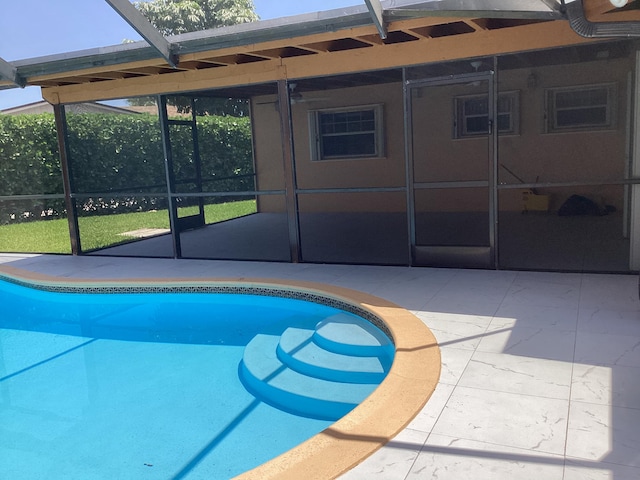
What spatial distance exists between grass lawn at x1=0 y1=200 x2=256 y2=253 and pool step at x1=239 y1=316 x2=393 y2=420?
6.04 metres

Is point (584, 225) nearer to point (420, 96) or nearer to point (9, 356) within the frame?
point (420, 96)

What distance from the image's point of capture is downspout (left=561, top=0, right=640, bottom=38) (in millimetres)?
3811

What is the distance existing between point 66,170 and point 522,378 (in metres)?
6.97

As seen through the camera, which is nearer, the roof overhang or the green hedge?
the roof overhang

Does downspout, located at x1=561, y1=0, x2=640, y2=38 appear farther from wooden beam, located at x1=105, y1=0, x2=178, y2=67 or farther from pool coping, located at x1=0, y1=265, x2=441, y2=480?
wooden beam, located at x1=105, y1=0, x2=178, y2=67

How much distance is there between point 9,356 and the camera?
5027mm

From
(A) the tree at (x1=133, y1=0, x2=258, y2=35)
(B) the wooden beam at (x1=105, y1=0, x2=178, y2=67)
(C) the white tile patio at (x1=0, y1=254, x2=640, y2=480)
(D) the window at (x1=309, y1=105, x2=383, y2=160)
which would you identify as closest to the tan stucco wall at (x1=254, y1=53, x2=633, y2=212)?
(D) the window at (x1=309, y1=105, x2=383, y2=160)

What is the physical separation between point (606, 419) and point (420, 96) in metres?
8.23

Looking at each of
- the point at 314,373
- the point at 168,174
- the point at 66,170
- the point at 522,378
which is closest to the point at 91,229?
the point at 66,170

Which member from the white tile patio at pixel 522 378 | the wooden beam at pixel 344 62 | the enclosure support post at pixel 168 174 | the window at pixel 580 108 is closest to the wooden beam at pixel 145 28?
the wooden beam at pixel 344 62

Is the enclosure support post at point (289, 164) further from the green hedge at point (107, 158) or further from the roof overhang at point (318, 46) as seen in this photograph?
the green hedge at point (107, 158)

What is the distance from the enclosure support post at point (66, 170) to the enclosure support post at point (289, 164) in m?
3.44

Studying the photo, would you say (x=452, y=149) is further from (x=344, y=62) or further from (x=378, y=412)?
(x=378, y=412)

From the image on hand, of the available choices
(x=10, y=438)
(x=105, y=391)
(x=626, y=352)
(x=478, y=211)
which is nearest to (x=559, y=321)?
A: (x=626, y=352)
